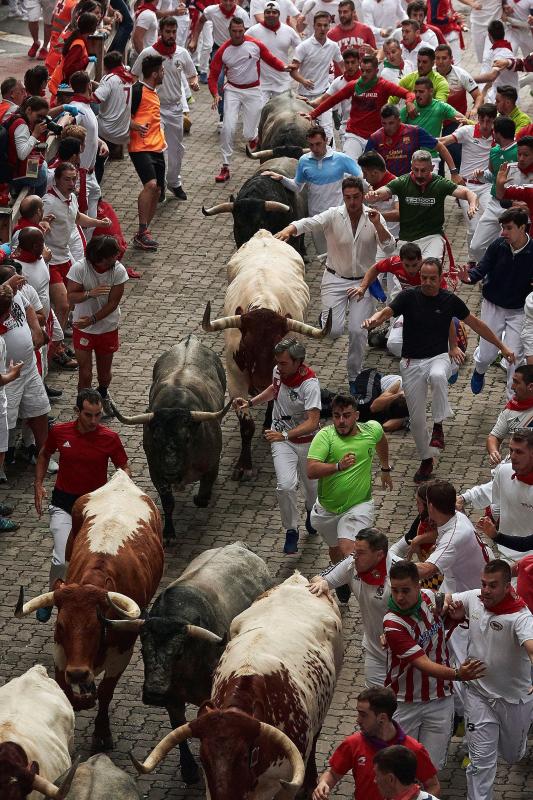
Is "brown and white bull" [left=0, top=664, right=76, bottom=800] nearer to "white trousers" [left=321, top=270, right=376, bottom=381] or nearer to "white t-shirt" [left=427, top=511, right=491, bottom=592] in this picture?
"white t-shirt" [left=427, top=511, right=491, bottom=592]

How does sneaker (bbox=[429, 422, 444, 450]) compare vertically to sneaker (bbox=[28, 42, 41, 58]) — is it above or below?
above

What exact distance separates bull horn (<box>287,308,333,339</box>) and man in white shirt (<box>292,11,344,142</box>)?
798 centimetres

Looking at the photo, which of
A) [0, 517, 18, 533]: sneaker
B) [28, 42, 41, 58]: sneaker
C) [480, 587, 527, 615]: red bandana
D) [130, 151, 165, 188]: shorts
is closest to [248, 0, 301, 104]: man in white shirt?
[130, 151, 165, 188]: shorts

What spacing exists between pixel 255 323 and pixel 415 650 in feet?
18.7

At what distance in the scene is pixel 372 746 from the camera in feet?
31.4

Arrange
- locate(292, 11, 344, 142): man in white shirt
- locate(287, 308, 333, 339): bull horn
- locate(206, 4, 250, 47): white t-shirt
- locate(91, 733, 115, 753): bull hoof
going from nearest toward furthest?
locate(91, 733, 115, 753): bull hoof, locate(287, 308, 333, 339): bull horn, locate(292, 11, 344, 142): man in white shirt, locate(206, 4, 250, 47): white t-shirt

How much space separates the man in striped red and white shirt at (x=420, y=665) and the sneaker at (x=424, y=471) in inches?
188

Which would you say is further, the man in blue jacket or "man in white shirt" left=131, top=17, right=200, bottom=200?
"man in white shirt" left=131, top=17, right=200, bottom=200

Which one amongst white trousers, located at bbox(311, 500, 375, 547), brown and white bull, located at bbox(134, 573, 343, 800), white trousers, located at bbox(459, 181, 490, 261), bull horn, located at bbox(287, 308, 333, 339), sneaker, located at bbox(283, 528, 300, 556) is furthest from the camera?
white trousers, located at bbox(459, 181, 490, 261)

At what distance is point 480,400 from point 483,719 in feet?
21.5

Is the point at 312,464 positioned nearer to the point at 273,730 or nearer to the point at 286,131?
the point at 273,730

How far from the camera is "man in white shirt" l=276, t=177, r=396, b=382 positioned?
16.6 metres

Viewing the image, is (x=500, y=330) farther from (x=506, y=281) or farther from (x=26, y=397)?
(x=26, y=397)

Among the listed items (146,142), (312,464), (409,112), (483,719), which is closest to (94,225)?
(146,142)
